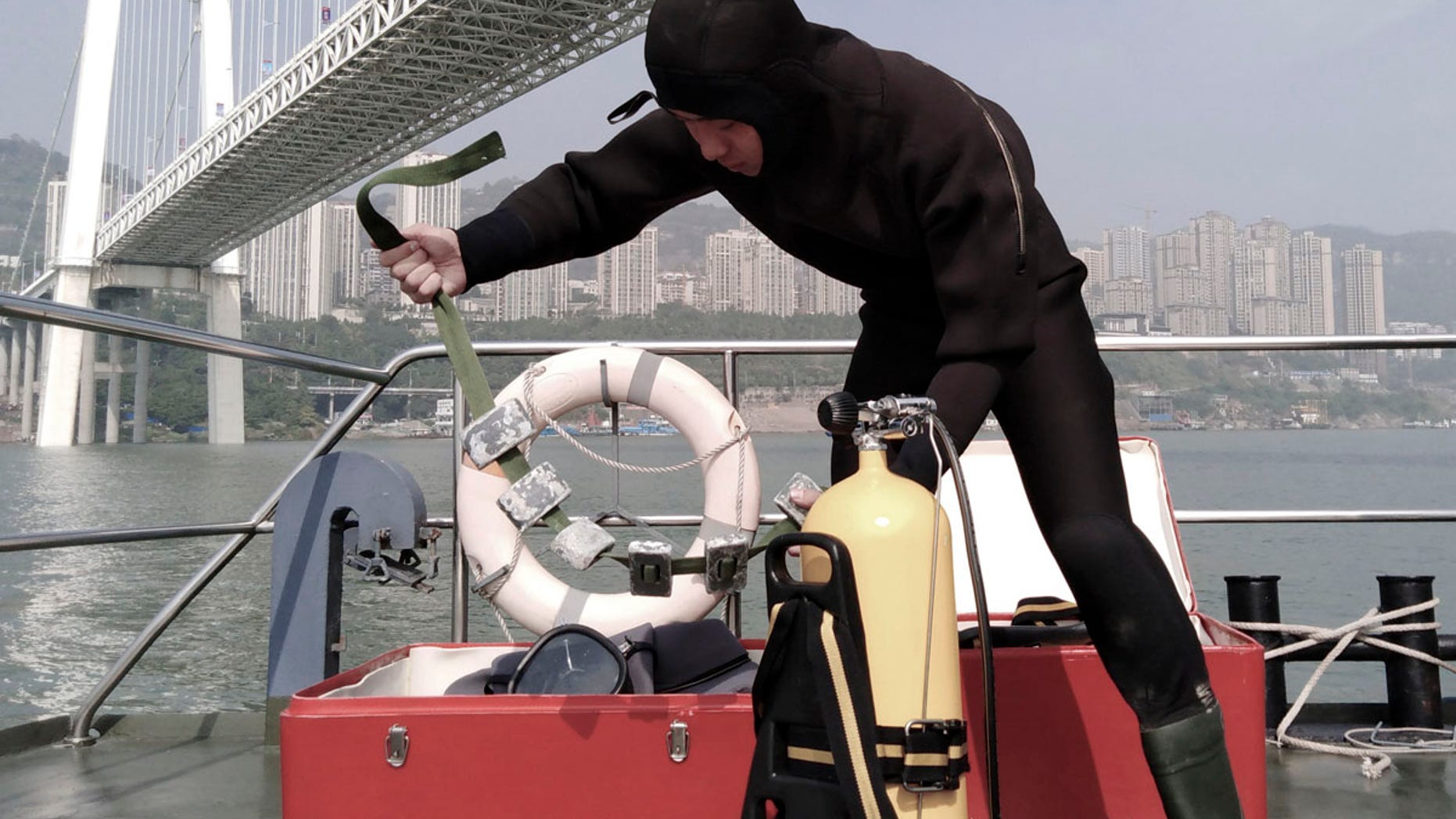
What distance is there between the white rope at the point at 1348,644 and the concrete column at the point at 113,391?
124ft

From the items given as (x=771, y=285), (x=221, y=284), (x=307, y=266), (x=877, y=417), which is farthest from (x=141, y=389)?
(x=877, y=417)

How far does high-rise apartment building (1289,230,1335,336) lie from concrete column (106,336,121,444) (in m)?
56.8

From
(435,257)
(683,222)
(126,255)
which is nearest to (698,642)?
(435,257)

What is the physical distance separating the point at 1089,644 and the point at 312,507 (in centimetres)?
140

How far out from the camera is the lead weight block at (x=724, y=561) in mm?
1321

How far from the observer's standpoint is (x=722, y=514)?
1.92 m

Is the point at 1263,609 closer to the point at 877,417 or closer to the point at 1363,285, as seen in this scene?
the point at 877,417

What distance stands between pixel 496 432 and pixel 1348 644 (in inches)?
75.0

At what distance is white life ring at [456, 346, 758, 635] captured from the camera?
190 cm

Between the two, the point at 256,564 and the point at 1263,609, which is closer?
the point at 1263,609

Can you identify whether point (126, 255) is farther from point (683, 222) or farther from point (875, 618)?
point (683, 222)

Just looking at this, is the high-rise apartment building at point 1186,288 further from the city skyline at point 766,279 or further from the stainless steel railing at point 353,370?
the stainless steel railing at point 353,370

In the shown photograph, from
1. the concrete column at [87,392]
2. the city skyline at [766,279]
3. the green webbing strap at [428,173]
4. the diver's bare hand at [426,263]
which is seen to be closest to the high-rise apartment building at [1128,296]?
the city skyline at [766,279]

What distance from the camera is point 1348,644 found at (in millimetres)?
2396
